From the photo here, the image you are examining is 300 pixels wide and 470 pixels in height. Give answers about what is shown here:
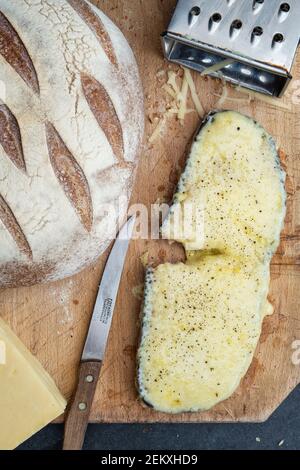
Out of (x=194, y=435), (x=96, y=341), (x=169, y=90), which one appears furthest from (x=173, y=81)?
(x=194, y=435)

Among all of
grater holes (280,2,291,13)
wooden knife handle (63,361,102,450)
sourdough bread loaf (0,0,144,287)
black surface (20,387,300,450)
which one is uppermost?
grater holes (280,2,291,13)

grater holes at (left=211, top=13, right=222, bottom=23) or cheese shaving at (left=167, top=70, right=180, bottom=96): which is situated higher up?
grater holes at (left=211, top=13, right=222, bottom=23)

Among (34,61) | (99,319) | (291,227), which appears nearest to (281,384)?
(291,227)

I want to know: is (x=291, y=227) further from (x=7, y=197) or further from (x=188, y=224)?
(x=7, y=197)

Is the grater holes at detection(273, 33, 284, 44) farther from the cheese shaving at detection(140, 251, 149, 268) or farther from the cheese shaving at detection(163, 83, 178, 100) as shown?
the cheese shaving at detection(140, 251, 149, 268)

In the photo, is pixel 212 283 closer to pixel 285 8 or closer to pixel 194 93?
pixel 194 93

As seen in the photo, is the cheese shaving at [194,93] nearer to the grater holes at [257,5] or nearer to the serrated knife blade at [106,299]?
the grater holes at [257,5]

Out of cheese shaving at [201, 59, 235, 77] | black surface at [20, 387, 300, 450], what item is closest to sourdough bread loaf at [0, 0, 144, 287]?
cheese shaving at [201, 59, 235, 77]

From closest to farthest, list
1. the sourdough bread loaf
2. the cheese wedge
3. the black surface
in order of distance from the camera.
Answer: the sourdough bread loaf < the cheese wedge < the black surface

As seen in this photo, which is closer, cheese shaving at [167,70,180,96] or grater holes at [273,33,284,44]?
grater holes at [273,33,284,44]
